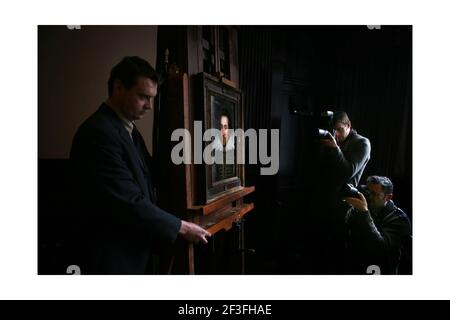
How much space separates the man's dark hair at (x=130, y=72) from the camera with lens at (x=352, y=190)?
108 cm

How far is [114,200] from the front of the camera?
1.23 meters

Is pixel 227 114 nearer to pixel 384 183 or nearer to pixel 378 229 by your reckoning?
pixel 384 183

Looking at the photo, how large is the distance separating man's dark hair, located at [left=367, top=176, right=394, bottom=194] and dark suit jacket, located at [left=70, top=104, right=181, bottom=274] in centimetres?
102

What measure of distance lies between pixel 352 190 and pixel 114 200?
117cm

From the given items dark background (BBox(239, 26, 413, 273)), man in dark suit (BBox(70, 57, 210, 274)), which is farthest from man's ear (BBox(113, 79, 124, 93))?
dark background (BBox(239, 26, 413, 273))

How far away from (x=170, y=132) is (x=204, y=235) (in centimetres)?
46

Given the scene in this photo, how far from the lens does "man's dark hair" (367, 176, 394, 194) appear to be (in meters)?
1.66

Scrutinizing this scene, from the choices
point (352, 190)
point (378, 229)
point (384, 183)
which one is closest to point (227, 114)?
point (352, 190)

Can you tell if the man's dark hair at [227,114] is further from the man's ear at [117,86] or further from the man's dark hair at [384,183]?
the man's dark hair at [384,183]

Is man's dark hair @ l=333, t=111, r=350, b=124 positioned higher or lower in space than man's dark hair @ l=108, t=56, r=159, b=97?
lower

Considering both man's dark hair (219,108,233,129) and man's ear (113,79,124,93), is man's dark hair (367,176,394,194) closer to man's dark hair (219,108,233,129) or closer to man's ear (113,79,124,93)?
man's dark hair (219,108,233,129)
